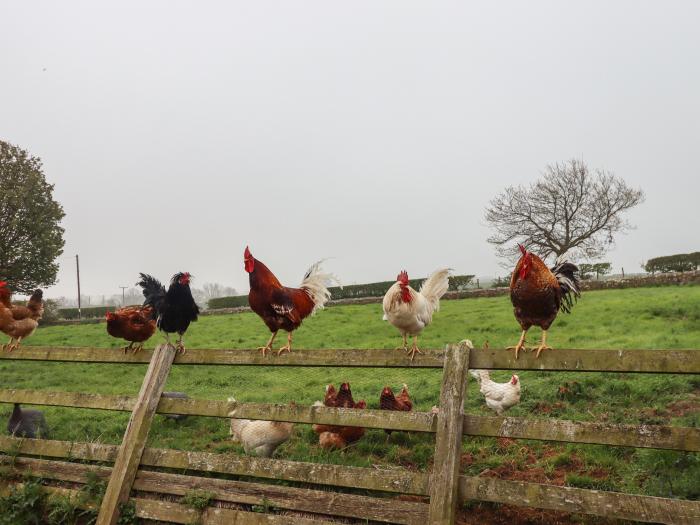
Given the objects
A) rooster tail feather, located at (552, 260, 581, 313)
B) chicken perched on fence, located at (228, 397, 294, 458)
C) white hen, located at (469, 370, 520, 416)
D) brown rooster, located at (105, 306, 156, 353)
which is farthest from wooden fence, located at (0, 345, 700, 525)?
white hen, located at (469, 370, 520, 416)

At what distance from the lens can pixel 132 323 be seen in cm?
541

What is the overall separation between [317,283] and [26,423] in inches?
180

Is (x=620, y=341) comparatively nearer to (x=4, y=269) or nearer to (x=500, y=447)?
(x=500, y=447)

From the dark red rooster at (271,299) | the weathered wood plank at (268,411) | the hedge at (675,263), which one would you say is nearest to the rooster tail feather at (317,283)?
the dark red rooster at (271,299)

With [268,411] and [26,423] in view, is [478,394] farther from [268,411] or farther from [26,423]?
[26,423]

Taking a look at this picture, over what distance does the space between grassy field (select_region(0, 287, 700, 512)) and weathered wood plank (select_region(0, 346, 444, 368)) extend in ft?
5.94

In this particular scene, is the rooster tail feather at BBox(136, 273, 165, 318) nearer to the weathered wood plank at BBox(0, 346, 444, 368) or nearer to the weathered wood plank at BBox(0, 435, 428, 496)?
the weathered wood plank at BBox(0, 346, 444, 368)

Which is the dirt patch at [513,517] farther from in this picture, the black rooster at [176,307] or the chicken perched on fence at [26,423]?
the chicken perched on fence at [26,423]

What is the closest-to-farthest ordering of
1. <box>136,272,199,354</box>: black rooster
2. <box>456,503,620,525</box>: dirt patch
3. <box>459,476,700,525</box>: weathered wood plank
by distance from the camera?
<box>459,476,700,525</box>: weathered wood plank
<box>456,503,620,525</box>: dirt patch
<box>136,272,199,354</box>: black rooster

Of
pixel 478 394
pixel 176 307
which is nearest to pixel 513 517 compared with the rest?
pixel 176 307

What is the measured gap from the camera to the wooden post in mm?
3932

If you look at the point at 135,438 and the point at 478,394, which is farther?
the point at 478,394

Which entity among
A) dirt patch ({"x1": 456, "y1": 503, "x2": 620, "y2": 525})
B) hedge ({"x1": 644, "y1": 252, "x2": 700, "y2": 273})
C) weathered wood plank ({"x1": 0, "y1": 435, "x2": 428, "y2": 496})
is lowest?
dirt patch ({"x1": 456, "y1": 503, "x2": 620, "y2": 525})

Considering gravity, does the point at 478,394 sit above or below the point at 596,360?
below
